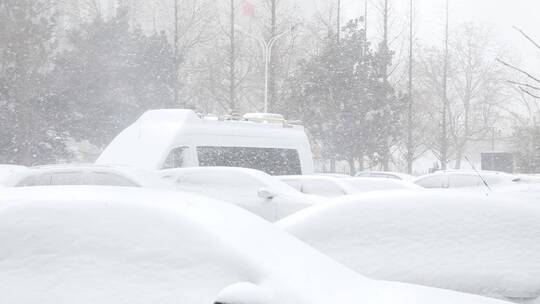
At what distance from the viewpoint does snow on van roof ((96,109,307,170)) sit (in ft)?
38.1

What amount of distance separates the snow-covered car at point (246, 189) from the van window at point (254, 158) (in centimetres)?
170

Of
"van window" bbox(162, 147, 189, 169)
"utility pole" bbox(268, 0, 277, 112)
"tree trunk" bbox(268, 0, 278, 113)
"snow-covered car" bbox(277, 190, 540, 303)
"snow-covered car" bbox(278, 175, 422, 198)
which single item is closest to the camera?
"snow-covered car" bbox(277, 190, 540, 303)

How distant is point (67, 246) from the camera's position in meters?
2.68

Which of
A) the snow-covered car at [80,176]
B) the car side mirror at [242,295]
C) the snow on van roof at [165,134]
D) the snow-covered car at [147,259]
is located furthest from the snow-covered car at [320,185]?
the car side mirror at [242,295]

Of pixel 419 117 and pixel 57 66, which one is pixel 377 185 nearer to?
pixel 57 66

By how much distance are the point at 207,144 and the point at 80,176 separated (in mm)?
3317

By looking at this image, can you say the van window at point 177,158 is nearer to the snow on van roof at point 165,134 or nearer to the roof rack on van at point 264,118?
the snow on van roof at point 165,134

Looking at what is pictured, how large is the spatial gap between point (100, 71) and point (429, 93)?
20765 mm

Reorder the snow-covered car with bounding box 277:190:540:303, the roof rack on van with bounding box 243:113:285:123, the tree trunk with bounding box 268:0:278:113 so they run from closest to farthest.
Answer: the snow-covered car with bounding box 277:190:540:303 → the roof rack on van with bounding box 243:113:285:123 → the tree trunk with bounding box 268:0:278:113

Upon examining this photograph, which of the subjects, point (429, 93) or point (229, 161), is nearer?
point (229, 161)

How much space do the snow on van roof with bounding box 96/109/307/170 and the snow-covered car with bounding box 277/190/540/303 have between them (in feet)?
24.3

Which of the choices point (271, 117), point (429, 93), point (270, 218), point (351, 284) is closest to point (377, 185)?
point (271, 117)

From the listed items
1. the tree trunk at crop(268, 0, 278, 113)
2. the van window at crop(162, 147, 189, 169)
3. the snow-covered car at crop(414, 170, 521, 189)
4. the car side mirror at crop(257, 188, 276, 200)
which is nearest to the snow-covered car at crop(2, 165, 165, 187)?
the car side mirror at crop(257, 188, 276, 200)

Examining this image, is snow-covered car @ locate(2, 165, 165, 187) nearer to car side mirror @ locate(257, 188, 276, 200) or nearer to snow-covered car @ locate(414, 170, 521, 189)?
car side mirror @ locate(257, 188, 276, 200)
